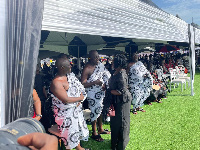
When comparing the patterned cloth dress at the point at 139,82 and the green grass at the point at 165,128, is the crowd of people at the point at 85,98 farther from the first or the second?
the patterned cloth dress at the point at 139,82

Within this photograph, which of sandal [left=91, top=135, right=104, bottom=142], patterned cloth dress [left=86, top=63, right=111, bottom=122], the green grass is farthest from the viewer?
sandal [left=91, top=135, right=104, bottom=142]

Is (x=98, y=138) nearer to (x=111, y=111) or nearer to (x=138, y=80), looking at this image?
(x=111, y=111)

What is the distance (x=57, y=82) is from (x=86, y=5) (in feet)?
6.82

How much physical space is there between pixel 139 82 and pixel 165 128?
5.39 ft

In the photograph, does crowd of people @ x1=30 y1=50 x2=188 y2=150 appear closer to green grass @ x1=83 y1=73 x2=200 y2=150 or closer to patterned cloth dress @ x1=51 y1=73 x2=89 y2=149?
patterned cloth dress @ x1=51 y1=73 x2=89 y2=149

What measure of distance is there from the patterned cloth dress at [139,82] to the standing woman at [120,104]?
2.32 m

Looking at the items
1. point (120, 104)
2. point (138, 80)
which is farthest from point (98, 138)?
point (138, 80)

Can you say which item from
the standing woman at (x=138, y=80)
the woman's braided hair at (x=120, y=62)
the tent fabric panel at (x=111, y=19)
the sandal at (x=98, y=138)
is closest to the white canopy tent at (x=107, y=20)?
the tent fabric panel at (x=111, y=19)

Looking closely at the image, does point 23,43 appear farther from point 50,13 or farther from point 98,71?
point 98,71

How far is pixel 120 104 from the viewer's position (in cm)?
346

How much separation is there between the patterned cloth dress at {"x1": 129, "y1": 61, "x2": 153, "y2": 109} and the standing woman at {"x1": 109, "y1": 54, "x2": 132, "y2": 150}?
7.60 ft

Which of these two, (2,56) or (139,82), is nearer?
(2,56)

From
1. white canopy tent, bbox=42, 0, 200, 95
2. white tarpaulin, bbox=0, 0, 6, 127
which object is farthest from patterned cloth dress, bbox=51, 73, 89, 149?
white canopy tent, bbox=42, 0, 200, 95

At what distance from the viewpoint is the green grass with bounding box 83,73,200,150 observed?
3.95 meters
